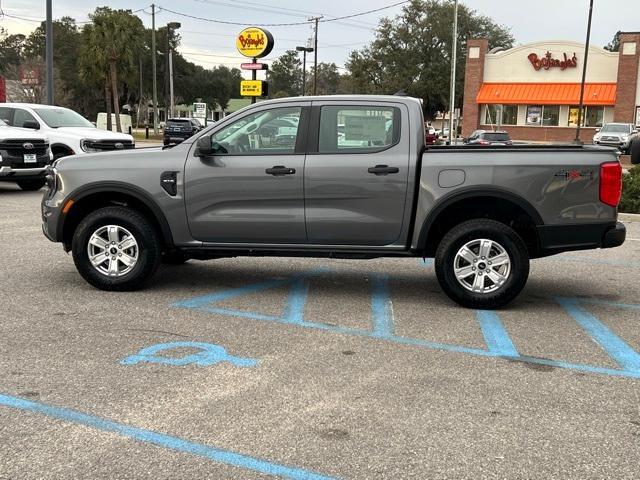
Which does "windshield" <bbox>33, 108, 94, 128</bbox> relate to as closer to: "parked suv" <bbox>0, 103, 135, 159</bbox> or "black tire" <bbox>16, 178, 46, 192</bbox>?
"parked suv" <bbox>0, 103, 135, 159</bbox>

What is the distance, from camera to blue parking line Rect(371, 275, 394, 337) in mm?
5477

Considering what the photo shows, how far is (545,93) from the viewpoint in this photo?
48.2m

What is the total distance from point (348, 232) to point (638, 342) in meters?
2.51

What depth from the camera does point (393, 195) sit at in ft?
19.9

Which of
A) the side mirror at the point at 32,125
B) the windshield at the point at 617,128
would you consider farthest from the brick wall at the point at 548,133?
the side mirror at the point at 32,125

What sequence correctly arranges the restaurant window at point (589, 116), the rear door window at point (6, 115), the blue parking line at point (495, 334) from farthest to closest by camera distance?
the restaurant window at point (589, 116) → the rear door window at point (6, 115) → the blue parking line at point (495, 334)

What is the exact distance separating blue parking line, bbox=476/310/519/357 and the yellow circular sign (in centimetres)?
2066

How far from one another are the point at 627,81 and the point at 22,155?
40.7 metres

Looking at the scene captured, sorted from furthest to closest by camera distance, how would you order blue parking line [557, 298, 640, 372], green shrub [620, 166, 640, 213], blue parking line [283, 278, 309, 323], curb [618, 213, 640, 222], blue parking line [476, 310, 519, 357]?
1. green shrub [620, 166, 640, 213]
2. curb [618, 213, 640, 222]
3. blue parking line [283, 278, 309, 323]
4. blue parking line [476, 310, 519, 357]
5. blue parking line [557, 298, 640, 372]

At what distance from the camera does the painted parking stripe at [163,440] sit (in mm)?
3154

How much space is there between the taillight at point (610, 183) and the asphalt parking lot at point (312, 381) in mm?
1035

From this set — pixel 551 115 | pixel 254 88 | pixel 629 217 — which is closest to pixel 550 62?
pixel 551 115

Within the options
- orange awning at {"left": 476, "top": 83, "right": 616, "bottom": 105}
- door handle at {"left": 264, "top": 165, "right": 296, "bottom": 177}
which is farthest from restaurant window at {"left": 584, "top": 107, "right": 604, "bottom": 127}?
door handle at {"left": 264, "top": 165, "right": 296, "bottom": 177}

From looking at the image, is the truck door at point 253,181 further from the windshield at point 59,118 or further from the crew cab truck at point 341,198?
the windshield at point 59,118
